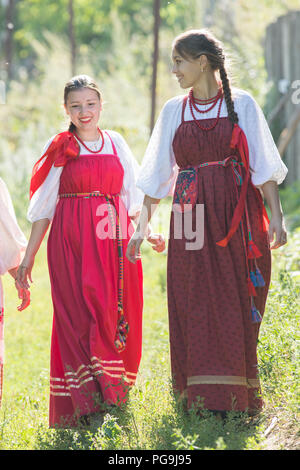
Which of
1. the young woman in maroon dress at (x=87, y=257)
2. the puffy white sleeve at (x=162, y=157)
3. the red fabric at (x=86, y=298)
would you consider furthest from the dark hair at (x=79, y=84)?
the puffy white sleeve at (x=162, y=157)

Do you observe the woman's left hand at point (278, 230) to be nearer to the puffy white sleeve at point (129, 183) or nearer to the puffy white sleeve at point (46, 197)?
the puffy white sleeve at point (129, 183)

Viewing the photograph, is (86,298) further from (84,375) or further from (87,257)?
(84,375)

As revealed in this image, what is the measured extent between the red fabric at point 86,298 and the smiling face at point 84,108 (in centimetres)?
19

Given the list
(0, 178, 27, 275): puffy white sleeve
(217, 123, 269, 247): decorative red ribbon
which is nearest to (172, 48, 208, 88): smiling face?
(217, 123, 269, 247): decorative red ribbon

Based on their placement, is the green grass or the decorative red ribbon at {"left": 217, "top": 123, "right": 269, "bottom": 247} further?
the decorative red ribbon at {"left": 217, "top": 123, "right": 269, "bottom": 247}

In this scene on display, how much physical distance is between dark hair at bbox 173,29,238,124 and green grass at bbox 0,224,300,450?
1.35m

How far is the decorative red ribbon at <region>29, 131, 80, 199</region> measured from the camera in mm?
4230

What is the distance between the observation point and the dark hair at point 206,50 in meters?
3.77

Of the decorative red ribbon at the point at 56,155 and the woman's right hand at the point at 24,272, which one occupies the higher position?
the decorative red ribbon at the point at 56,155

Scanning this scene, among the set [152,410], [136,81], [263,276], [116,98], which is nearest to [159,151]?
[263,276]

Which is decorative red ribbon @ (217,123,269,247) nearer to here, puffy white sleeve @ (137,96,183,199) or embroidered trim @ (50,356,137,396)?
puffy white sleeve @ (137,96,183,199)

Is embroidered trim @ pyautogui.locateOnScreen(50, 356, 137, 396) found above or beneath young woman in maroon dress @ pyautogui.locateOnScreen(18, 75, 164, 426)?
beneath

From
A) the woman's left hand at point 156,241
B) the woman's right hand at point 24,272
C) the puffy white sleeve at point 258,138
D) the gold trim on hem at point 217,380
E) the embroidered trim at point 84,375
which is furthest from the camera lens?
the woman's left hand at point 156,241

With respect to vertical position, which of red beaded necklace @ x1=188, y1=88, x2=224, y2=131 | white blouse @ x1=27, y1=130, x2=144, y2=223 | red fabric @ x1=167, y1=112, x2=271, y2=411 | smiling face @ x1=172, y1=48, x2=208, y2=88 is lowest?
red fabric @ x1=167, y1=112, x2=271, y2=411
